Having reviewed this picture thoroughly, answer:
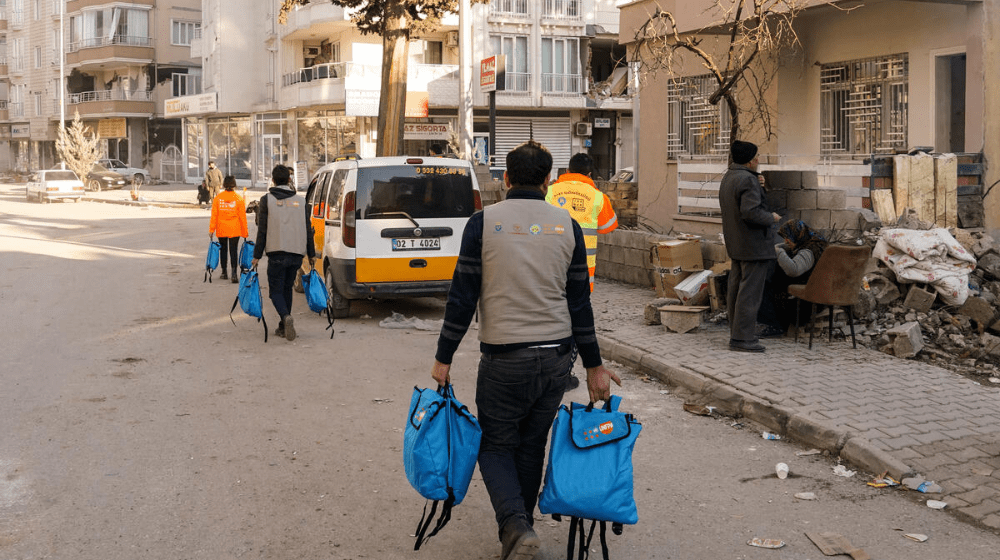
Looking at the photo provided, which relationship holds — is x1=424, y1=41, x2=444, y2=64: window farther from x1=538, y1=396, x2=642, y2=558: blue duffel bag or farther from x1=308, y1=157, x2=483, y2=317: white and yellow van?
x1=538, y1=396, x2=642, y2=558: blue duffel bag

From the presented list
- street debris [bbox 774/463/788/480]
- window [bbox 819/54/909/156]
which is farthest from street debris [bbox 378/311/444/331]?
window [bbox 819/54/909/156]

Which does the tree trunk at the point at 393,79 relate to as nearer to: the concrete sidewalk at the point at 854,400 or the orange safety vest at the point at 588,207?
the concrete sidewalk at the point at 854,400

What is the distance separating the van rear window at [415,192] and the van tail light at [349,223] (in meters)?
0.09

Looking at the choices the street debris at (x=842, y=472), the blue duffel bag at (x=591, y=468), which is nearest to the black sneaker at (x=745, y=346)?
the street debris at (x=842, y=472)

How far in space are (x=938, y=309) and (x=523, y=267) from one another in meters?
7.32

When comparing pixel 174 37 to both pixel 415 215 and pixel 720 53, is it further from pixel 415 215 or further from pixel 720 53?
pixel 415 215

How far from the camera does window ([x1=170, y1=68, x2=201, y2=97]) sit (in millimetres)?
61881

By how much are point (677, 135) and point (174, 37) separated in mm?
51658

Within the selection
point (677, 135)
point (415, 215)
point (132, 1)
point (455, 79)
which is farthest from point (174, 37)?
point (415, 215)

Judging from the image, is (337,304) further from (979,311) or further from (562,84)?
(562,84)

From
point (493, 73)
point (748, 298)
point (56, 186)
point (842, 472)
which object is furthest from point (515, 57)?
point (842, 472)

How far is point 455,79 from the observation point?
144 ft

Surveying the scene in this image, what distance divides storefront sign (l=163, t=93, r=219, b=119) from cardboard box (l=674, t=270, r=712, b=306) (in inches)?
1745

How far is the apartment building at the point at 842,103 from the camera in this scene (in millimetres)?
13070
